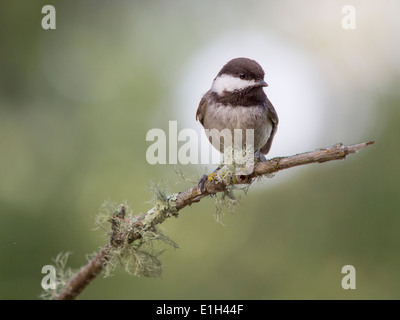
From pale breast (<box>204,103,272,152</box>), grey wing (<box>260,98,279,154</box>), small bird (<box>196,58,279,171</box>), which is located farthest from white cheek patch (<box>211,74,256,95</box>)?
grey wing (<box>260,98,279,154</box>)

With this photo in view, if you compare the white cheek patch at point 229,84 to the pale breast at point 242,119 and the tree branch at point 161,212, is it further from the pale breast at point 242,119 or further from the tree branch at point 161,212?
the tree branch at point 161,212

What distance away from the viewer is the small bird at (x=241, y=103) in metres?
3.67

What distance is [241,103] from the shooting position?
3.75 meters

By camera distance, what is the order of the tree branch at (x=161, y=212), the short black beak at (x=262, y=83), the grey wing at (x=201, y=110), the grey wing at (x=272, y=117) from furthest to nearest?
1. the grey wing at (x=201, y=110)
2. the grey wing at (x=272, y=117)
3. the short black beak at (x=262, y=83)
4. the tree branch at (x=161, y=212)

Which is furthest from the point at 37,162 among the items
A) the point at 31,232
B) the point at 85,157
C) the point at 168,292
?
the point at 168,292

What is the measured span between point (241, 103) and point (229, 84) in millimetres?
189

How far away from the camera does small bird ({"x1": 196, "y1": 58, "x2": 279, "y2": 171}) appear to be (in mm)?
3668

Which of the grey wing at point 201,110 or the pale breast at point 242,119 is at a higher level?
the grey wing at point 201,110

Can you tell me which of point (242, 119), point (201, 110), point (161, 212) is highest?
point (201, 110)

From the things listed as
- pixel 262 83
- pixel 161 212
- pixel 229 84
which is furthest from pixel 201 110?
pixel 161 212

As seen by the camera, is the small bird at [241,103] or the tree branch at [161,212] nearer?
the tree branch at [161,212]

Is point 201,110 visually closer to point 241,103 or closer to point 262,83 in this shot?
point 241,103

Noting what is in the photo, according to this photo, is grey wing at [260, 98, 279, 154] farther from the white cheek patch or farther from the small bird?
the white cheek patch

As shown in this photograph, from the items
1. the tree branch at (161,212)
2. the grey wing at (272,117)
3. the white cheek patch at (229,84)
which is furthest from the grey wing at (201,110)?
the tree branch at (161,212)
